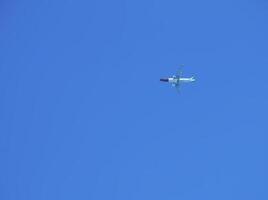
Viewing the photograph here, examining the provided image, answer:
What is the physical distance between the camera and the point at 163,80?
140 metres

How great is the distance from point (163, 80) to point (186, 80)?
2725 millimetres

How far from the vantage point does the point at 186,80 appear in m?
141
